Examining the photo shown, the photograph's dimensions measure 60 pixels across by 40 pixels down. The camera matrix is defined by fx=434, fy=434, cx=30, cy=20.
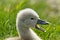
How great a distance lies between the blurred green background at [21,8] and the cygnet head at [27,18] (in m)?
0.38

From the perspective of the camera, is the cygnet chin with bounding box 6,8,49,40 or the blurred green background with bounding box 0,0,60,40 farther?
the blurred green background with bounding box 0,0,60,40

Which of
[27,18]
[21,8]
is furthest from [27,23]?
[21,8]

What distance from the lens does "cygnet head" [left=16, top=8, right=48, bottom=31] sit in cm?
600

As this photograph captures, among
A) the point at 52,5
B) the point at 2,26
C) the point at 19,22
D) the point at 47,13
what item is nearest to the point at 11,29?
the point at 2,26

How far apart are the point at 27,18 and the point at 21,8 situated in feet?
4.32

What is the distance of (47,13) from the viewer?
8.15 metres

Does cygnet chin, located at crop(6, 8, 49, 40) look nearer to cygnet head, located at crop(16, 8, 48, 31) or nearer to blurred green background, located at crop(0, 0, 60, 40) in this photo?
cygnet head, located at crop(16, 8, 48, 31)

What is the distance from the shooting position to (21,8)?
24.1ft

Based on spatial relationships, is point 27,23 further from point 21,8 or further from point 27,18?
point 21,8

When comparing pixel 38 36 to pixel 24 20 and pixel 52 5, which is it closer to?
pixel 24 20

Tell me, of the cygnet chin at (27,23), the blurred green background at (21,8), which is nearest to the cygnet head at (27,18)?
the cygnet chin at (27,23)

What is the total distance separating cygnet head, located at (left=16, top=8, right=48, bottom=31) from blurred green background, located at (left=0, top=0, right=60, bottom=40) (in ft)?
1.25

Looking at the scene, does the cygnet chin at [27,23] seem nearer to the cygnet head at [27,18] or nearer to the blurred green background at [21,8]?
the cygnet head at [27,18]

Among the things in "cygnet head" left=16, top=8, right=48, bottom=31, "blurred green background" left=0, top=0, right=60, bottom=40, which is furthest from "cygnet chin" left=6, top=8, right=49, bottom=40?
"blurred green background" left=0, top=0, right=60, bottom=40
